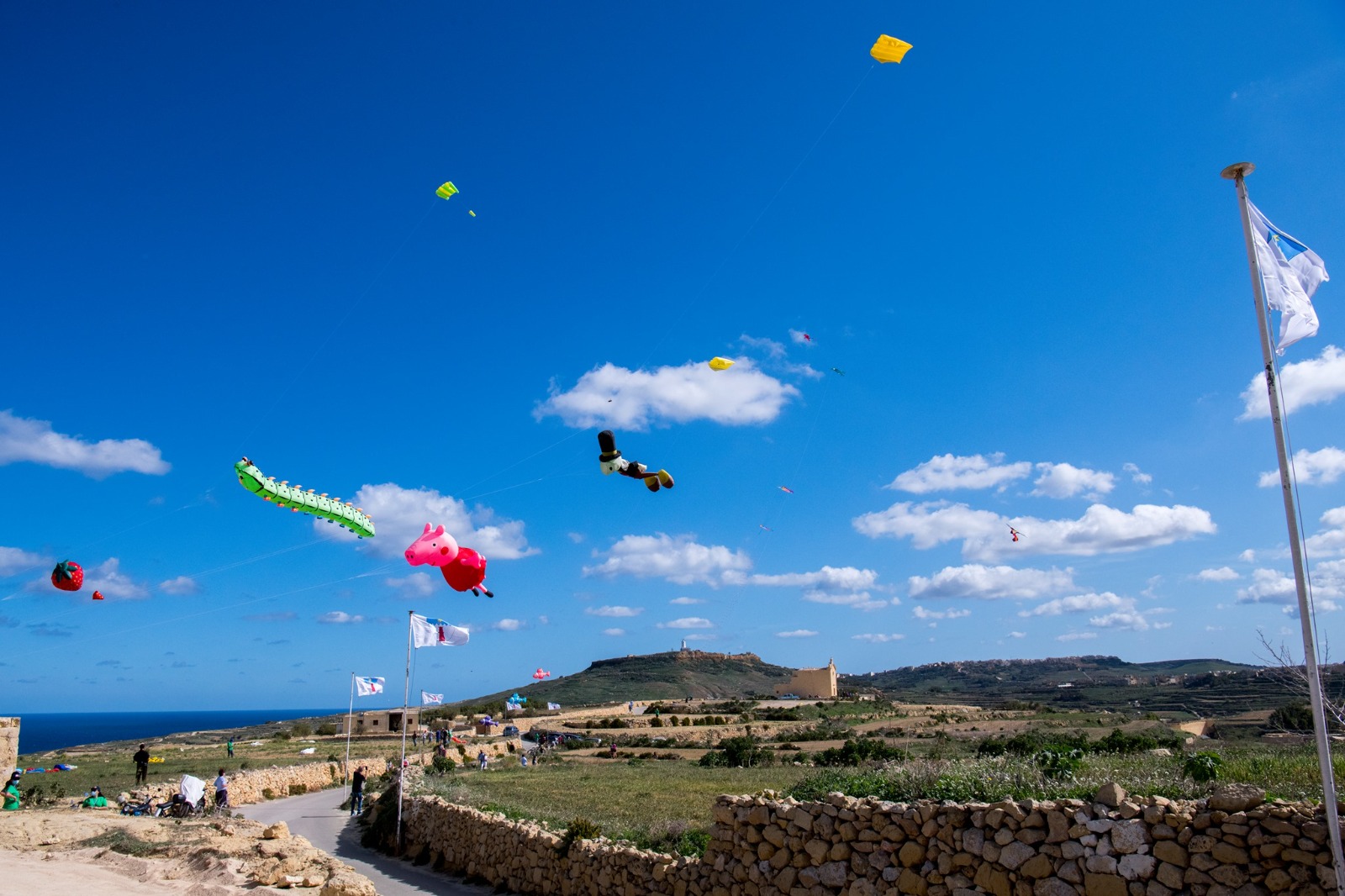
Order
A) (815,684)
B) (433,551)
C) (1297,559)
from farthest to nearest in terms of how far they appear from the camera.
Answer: (815,684)
(433,551)
(1297,559)

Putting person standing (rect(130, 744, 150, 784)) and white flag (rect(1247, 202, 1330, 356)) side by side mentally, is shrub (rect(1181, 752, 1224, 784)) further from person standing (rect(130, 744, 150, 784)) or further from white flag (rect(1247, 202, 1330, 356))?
person standing (rect(130, 744, 150, 784))

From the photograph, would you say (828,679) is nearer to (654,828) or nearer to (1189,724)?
(1189,724)

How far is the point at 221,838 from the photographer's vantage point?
14.9m

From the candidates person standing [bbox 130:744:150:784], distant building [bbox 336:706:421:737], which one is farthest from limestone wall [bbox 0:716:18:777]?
distant building [bbox 336:706:421:737]

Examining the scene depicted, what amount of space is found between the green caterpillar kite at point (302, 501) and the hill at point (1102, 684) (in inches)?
438

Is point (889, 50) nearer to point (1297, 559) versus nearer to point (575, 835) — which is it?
point (1297, 559)

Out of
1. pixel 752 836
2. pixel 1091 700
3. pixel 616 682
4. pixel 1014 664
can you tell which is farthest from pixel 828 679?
pixel 1014 664

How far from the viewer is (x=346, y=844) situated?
60.5 feet

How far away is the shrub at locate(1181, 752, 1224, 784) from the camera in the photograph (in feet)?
27.4

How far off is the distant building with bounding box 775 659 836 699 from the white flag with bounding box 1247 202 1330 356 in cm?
6528

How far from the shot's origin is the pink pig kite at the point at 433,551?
10.8 m

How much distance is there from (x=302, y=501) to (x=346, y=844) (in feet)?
36.7

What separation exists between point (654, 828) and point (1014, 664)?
449 ft

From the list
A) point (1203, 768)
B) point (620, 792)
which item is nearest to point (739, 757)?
point (620, 792)
